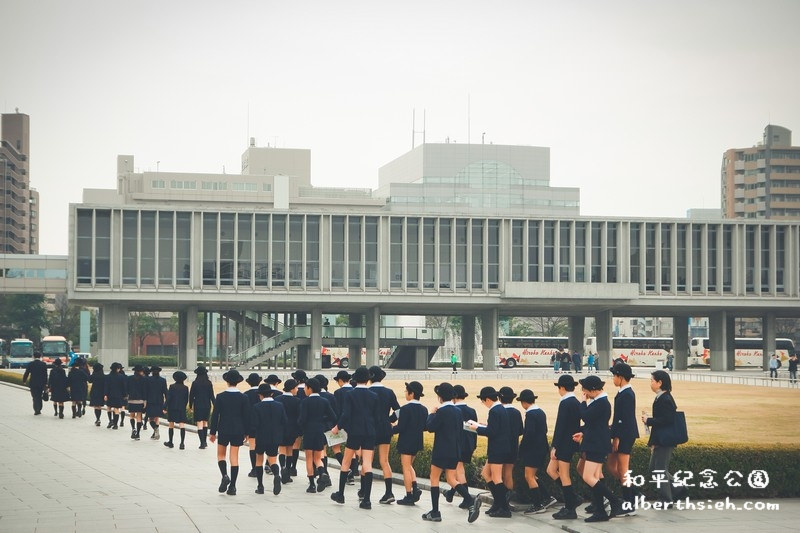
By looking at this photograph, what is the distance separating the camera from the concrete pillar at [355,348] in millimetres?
81762

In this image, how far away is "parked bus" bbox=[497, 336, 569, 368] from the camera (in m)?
97.4

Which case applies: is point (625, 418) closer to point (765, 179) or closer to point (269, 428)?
point (269, 428)

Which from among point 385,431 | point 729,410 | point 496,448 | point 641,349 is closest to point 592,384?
point 496,448

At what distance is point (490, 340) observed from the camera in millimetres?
79875

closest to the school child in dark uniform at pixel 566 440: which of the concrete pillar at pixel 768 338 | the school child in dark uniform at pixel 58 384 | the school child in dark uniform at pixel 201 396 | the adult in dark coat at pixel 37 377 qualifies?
the school child in dark uniform at pixel 201 396

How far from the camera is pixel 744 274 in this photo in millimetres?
80562

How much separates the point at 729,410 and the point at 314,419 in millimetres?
20103

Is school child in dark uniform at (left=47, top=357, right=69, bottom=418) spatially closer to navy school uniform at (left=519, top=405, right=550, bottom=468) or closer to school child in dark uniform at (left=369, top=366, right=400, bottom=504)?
school child in dark uniform at (left=369, top=366, right=400, bottom=504)

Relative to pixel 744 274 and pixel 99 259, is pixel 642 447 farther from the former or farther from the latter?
pixel 744 274

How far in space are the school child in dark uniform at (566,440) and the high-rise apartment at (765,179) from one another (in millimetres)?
131141

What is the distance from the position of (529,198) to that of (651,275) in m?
68.1

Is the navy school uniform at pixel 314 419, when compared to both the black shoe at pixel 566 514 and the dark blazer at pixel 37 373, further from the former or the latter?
the dark blazer at pixel 37 373

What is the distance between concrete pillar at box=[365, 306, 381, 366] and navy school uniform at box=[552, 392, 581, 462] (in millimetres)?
61504

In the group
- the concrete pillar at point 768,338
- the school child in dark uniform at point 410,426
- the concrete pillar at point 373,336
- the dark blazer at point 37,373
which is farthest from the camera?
the concrete pillar at point 768,338
